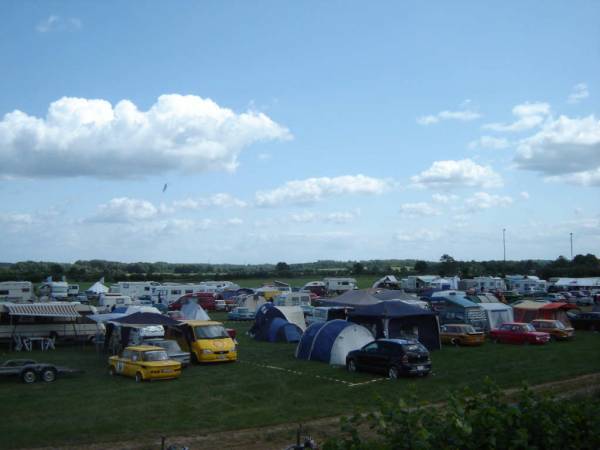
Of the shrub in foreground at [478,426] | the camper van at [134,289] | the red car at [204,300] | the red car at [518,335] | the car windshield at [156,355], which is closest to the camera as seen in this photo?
the shrub in foreground at [478,426]

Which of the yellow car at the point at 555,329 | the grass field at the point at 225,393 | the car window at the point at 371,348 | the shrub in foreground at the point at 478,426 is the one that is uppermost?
the shrub in foreground at the point at 478,426

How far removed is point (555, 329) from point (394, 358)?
1450 centimetres

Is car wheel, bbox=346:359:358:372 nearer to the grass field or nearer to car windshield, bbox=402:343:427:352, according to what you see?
the grass field

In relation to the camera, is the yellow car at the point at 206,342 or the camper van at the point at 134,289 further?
the camper van at the point at 134,289

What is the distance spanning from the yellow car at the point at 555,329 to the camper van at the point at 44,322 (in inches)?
863

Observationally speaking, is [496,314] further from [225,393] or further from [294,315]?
[225,393]

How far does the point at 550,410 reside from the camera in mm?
6324

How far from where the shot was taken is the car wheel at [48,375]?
19.4 metres

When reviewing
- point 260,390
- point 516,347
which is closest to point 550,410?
point 260,390

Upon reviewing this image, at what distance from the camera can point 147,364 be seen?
1912cm

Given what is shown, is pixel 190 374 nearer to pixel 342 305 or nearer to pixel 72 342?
pixel 72 342

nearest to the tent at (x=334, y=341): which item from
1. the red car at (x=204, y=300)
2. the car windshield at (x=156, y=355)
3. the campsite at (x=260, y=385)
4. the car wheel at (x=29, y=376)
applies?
the campsite at (x=260, y=385)

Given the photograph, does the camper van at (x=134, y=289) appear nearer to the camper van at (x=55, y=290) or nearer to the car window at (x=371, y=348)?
the camper van at (x=55, y=290)

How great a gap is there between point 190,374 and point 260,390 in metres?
4.23
